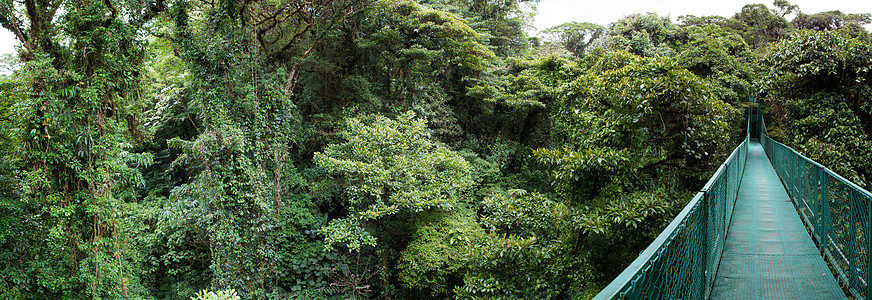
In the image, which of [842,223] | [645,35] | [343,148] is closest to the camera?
[842,223]

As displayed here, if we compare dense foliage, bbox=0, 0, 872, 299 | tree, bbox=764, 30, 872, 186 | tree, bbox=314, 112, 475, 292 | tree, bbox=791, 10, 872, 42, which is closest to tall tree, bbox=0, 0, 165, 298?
dense foliage, bbox=0, 0, 872, 299

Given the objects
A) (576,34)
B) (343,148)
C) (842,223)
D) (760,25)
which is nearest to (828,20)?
(760,25)

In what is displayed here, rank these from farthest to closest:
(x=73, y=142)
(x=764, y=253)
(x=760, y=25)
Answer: (x=760, y=25)
(x=73, y=142)
(x=764, y=253)

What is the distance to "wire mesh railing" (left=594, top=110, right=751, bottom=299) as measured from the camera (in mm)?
1339

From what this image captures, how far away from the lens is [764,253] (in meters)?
3.80

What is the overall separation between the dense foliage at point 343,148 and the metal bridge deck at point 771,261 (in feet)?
2.65

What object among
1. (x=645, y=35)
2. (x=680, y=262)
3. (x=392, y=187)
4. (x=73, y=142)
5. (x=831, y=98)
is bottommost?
(x=392, y=187)

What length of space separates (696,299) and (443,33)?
37.3ft

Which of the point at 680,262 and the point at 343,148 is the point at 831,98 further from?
the point at 343,148

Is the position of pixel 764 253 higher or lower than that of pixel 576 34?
lower

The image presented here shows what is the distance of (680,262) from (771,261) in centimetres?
230

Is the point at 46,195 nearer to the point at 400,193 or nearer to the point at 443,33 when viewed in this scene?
the point at 400,193

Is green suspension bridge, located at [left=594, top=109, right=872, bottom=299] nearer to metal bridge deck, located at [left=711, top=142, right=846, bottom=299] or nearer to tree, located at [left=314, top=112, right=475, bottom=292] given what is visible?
metal bridge deck, located at [left=711, top=142, right=846, bottom=299]

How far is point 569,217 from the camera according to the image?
5.68m
